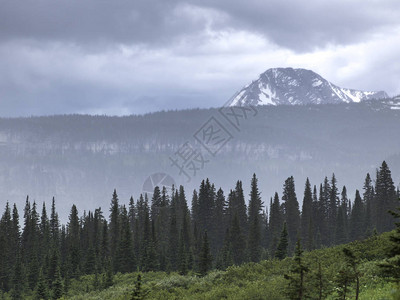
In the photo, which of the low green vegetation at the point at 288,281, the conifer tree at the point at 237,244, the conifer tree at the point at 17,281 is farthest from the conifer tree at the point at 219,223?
the low green vegetation at the point at 288,281

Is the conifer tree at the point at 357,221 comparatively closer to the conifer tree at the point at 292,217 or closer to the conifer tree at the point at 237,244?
the conifer tree at the point at 292,217

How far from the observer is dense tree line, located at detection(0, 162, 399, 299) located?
107875 millimetres

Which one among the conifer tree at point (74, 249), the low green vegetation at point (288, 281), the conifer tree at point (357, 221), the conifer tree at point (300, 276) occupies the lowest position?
the conifer tree at point (74, 249)

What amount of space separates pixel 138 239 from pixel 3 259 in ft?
93.9

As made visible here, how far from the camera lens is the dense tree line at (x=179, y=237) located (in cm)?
10788

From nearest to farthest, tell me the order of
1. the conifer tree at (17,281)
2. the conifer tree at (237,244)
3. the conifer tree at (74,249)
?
the conifer tree at (17,281) → the conifer tree at (237,244) → the conifer tree at (74,249)

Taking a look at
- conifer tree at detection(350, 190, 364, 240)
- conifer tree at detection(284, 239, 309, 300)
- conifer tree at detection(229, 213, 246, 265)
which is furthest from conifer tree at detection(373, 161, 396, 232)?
conifer tree at detection(284, 239, 309, 300)

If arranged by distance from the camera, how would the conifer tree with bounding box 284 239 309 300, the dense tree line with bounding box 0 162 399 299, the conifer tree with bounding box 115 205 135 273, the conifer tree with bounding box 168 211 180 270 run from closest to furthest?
the conifer tree with bounding box 284 239 309 300 < the dense tree line with bounding box 0 162 399 299 < the conifer tree with bounding box 115 205 135 273 < the conifer tree with bounding box 168 211 180 270

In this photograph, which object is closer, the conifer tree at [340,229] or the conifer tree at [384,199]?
the conifer tree at [384,199]

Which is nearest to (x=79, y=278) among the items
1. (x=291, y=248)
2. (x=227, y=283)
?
(x=291, y=248)

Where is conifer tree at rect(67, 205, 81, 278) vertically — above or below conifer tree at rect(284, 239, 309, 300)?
below

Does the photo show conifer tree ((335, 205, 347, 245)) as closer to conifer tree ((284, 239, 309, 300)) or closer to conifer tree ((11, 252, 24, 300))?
conifer tree ((11, 252, 24, 300))

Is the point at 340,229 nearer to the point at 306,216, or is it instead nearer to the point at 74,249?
the point at 306,216

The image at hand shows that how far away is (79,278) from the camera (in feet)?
351
